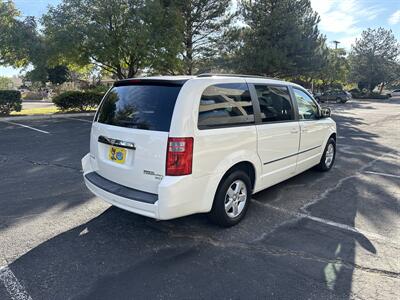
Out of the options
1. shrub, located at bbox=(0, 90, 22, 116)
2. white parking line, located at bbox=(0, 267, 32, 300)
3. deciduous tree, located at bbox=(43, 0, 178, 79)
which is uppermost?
deciduous tree, located at bbox=(43, 0, 178, 79)

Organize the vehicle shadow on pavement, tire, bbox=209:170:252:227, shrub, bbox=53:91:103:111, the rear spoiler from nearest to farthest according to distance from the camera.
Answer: the vehicle shadow on pavement, the rear spoiler, tire, bbox=209:170:252:227, shrub, bbox=53:91:103:111

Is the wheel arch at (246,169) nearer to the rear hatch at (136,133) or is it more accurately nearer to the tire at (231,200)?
the tire at (231,200)

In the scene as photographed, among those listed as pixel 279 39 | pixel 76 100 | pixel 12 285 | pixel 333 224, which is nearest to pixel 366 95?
pixel 279 39

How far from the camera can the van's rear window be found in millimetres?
3141

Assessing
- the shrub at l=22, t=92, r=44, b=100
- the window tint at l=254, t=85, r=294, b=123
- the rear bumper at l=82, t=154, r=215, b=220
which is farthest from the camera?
the shrub at l=22, t=92, r=44, b=100

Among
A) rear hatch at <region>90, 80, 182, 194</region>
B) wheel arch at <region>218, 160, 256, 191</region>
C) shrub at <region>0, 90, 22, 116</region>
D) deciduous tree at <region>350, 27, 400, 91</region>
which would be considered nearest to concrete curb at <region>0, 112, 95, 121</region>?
shrub at <region>0, 90, 22, 116</region>

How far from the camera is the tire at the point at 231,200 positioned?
3.50m

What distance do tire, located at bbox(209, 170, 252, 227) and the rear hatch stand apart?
806 millimetres

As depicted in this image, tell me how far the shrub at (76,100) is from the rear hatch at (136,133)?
14461 millimetres

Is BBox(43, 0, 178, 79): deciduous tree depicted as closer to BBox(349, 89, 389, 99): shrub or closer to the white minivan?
the white minivan

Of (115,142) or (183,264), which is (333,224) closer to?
(183,264)

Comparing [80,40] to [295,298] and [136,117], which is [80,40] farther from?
[295,298]

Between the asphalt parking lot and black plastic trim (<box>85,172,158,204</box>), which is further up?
black plastic trim (<box>85,172,158,204</box>)

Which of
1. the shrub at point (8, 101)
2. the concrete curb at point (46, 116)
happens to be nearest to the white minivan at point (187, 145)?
the concrete curb at point (46, 116)
